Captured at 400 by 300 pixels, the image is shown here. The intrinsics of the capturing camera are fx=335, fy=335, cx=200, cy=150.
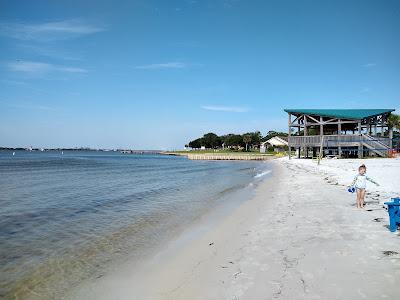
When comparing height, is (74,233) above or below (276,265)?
below

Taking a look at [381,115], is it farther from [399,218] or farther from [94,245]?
[94,245]

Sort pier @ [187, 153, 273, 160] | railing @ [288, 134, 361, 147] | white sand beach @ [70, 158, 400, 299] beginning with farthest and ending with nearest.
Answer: pier @ [187, 153, 273, 160]
railing @ [288, 134, 361, 147]
white sand beach @ [70, 158, 400, 299]

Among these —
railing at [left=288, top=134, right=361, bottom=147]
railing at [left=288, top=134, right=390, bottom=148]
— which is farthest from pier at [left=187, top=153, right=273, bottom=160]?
railing at [left=288, top=134, right=390, bottom=148]

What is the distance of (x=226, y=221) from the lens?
11.6 meters

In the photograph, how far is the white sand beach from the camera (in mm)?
5316

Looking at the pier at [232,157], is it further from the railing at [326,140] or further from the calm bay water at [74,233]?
the calm bay water at [74,233]

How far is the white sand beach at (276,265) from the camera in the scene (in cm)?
532

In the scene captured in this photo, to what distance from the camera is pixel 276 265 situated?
253 inches

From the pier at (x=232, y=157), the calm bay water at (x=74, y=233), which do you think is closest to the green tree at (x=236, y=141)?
the pier at (x=232, y=157)

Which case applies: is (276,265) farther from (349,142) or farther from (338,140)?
(338,140)

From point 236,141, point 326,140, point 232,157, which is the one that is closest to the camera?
point 326,140

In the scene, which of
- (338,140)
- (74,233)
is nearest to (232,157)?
(338,140)

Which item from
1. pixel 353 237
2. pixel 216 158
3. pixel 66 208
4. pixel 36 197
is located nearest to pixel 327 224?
pixel 353 237

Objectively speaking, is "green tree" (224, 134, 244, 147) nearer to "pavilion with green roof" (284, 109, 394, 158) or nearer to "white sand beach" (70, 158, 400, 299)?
"pavilion with green roof" (284, 109, 394, 158)
